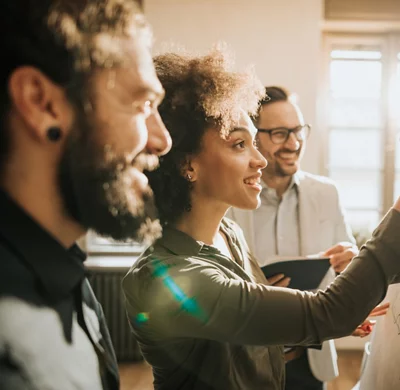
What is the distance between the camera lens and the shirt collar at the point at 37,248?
596mm

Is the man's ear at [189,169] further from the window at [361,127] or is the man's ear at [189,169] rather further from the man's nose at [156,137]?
the window at [361,127]

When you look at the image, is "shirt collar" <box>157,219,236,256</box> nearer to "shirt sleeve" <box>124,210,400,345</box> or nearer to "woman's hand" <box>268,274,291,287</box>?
"shirt sleeve" <box>124,210,400,345</box>

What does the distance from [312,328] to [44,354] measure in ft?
1.60

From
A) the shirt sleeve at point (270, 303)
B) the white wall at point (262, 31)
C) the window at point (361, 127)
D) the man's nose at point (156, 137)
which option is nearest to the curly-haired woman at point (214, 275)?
the shirt sleeve at point (270, 303)

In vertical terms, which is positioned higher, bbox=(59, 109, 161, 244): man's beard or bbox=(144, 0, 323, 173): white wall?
bbox=(144, 0, 323, 173): white wall

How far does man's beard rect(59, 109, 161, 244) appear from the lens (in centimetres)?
62

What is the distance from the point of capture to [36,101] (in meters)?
0.58

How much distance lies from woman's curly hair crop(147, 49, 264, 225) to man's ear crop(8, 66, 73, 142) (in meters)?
0.44

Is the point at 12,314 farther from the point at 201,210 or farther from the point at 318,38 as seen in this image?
the point at 318,38

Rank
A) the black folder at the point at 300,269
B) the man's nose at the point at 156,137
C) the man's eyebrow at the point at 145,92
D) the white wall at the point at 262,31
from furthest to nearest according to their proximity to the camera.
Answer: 1. the white wall at the point at 262,31
2. the black folder at the point at 300,269
3. the man's nose at the point at 156,137
4. the man's eyebrow at the point at 145,92


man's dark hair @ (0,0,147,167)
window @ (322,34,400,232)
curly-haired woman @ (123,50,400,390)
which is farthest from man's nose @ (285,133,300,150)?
window @ (322,34,400,232)

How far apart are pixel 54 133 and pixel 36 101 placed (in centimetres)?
4

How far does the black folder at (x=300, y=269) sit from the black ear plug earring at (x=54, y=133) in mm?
886

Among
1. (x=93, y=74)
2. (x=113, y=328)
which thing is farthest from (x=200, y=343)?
(x=113, y=328)
